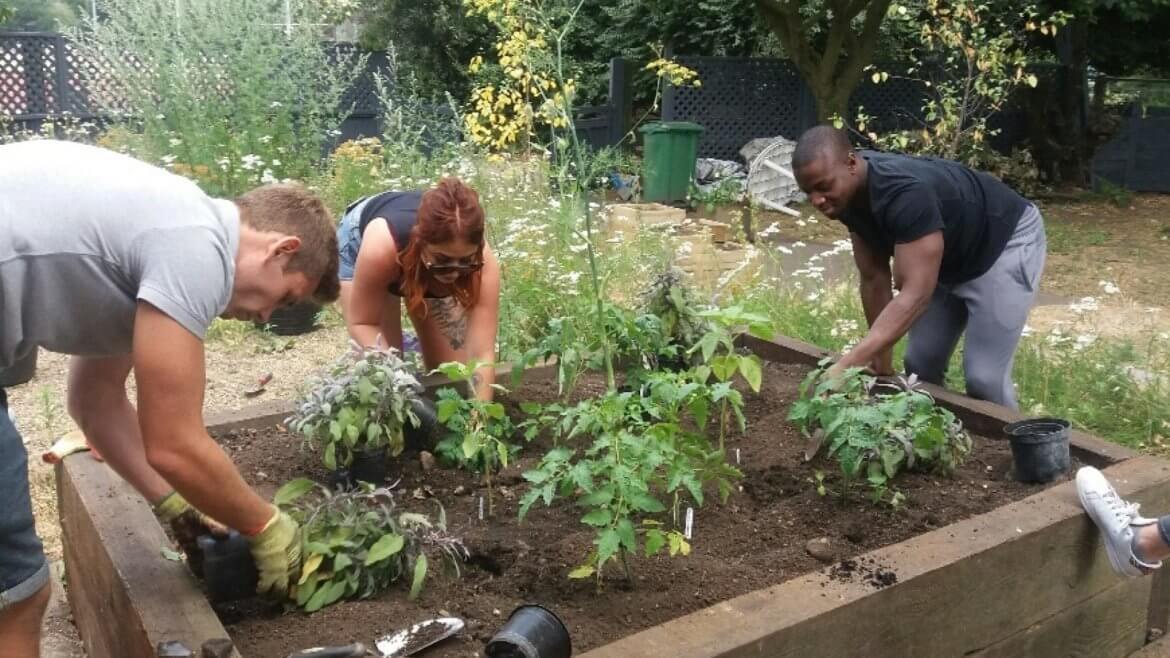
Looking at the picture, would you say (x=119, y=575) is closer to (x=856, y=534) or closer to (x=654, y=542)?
(x=654, y=542)

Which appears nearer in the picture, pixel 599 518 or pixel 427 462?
pixel 599 518

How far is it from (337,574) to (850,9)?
37.4 ft

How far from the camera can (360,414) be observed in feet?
9.32

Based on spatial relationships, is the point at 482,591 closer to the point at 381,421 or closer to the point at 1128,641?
the point at 381,421

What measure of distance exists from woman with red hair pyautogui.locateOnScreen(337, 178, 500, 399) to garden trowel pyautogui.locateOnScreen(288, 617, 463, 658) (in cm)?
108

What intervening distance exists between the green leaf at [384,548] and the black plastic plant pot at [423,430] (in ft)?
2.71

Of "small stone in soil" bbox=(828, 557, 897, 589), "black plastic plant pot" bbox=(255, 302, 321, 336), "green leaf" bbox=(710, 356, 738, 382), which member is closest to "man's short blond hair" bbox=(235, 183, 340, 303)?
"green leaf" bbox=(710, 356, 738, 382)

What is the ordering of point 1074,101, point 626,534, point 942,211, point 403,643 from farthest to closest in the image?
1. point 1074,101
2. point 942,211
3. point 626,534
4. point 403,643

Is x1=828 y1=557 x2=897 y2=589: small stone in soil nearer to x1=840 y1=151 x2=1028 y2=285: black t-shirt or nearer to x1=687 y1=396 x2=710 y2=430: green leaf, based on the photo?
x1=687 y1=396 x2=710 y2=430: green leaf

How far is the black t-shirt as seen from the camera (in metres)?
3.37

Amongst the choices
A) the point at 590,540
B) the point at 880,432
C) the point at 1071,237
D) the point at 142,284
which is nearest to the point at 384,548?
the point at 590,540

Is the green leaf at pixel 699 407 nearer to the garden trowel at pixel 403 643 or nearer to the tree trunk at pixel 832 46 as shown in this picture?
the garden trowel at pixel 403 643

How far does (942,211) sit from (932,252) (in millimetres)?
287

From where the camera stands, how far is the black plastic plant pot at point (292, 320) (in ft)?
19.8
